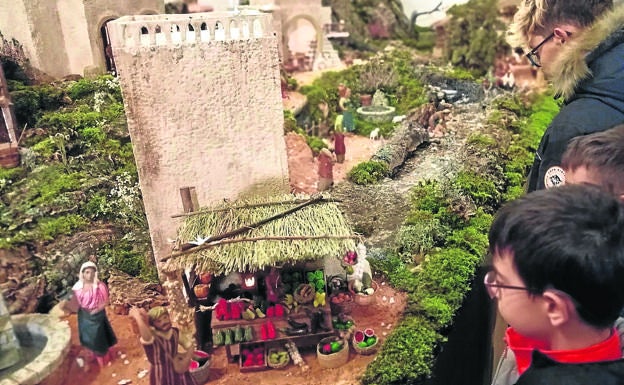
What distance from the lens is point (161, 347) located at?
2568 mm

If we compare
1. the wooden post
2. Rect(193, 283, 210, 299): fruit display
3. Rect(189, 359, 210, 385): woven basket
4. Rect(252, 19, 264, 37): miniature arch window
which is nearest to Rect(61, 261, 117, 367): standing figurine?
Rect(189, 359, 210, 385): woven basket

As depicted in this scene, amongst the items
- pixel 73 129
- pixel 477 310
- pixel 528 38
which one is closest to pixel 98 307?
pixel 73 129

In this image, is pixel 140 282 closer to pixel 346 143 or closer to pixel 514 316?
A: pixel 514 316

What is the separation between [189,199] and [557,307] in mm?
2581

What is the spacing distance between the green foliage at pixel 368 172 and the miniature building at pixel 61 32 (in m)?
3.41

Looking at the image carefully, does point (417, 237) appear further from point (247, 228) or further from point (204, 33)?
point (204, 33)

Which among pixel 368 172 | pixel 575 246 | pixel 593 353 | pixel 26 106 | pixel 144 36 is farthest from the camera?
pixel 368 172

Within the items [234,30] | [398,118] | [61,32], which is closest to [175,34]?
[234,30]

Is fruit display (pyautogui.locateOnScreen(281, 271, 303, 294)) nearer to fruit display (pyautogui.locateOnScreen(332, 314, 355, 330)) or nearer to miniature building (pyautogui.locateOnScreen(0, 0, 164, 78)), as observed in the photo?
fruit display (pyautogui.locateOnScreen(332, 314, 355, 330))

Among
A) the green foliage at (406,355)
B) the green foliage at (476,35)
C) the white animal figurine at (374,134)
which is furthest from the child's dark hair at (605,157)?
the green foliage at (476,35)

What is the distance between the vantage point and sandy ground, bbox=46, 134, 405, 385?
2.43 meters

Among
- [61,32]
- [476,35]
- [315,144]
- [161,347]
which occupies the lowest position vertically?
[315,144]

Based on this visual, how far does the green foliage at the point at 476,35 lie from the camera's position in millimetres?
12688

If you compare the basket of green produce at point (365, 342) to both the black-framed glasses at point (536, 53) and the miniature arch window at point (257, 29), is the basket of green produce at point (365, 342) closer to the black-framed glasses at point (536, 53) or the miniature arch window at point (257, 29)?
the black-framed glasses at point (536, 53)
